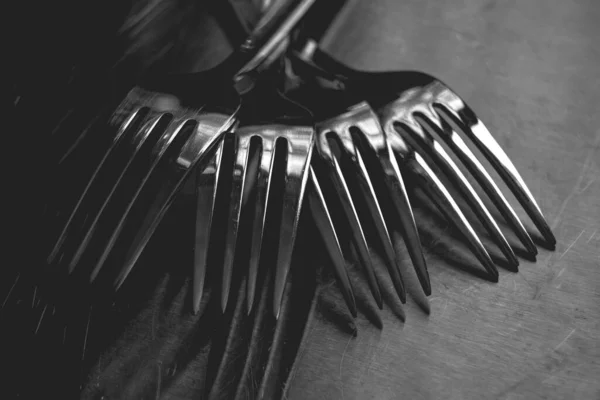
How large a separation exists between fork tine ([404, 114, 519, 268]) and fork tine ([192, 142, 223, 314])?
17cm

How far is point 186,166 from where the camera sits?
16.5 inches

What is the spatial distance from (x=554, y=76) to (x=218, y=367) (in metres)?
0.48

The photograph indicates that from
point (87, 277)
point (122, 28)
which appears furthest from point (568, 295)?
point (122, 28)

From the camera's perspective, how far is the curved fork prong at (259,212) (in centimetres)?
38

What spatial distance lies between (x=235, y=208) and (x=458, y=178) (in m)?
0.18

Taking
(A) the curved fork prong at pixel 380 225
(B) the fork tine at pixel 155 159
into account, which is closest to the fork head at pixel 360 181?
(A) the curved fork prong at pixel 380 225

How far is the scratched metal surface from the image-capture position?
392 mm

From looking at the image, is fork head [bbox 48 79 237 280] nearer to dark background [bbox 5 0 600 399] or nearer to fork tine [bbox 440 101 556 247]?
dark background [bbox 5 0 600 399]

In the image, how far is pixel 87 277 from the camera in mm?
389

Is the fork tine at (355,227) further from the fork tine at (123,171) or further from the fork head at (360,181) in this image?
the fork tine at (123,171)

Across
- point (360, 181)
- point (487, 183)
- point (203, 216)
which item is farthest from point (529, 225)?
point (203, 216)

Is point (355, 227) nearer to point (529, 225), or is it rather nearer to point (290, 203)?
point (290, 203)

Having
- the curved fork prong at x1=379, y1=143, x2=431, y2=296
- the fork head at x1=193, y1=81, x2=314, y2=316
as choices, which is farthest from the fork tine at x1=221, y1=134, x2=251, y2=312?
the curved fork prong at x1=379, y1=143, x2=431, y2=296

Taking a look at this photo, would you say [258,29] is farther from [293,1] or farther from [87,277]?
[87,277]
